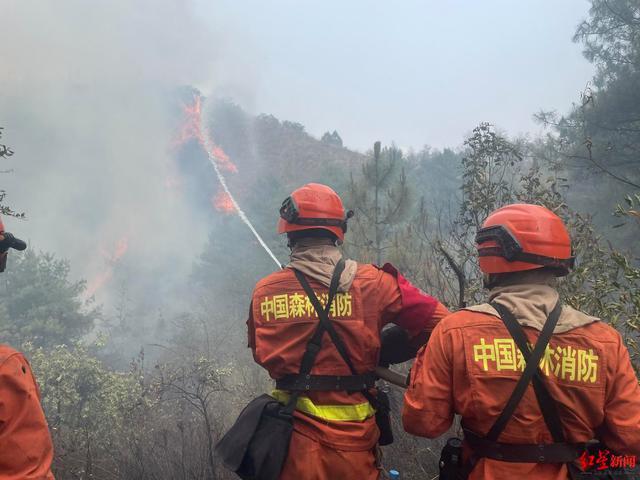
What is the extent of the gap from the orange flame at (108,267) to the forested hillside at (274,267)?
6.06ft

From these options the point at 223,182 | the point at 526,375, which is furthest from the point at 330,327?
the point at 223,182

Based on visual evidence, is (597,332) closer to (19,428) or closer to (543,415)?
(543,415)

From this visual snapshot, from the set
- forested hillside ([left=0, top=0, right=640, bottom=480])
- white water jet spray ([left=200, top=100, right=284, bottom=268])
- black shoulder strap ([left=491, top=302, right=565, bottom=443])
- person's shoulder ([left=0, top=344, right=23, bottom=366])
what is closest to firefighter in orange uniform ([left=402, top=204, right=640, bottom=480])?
black shoulder strap ([left=491, top=302, right=565, bottom=443])

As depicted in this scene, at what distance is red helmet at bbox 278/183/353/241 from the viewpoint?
281 centimetres

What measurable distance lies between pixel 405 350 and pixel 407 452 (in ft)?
8.83

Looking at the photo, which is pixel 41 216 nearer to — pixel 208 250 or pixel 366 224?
pixel 208 250

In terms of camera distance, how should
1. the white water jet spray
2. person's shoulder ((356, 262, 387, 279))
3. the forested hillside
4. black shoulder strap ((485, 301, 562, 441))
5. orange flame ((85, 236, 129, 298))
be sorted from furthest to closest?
orange flame ((85, 236, 129, 298)), the white water jet spray, the forested hillside, person's shoulder ((356, 262, 387, 279)), black shoulder strap ((485, 301, 562, 441))

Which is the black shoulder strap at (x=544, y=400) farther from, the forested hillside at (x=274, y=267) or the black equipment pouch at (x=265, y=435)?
the black equipment pouch at (x=265, y=435)

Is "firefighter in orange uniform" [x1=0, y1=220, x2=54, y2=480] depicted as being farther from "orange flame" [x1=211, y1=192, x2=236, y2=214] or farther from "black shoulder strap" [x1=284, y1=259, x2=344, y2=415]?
"orange flame" [x1=211, y1=192, x2=236, y2=214]

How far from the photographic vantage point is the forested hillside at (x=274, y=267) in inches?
188

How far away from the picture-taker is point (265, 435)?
99.3 inches

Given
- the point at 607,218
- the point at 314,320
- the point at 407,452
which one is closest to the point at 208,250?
the point at 607,218

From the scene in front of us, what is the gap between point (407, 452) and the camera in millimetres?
4891

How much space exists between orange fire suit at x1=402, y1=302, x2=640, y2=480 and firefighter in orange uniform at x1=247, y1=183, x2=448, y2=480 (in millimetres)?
636
